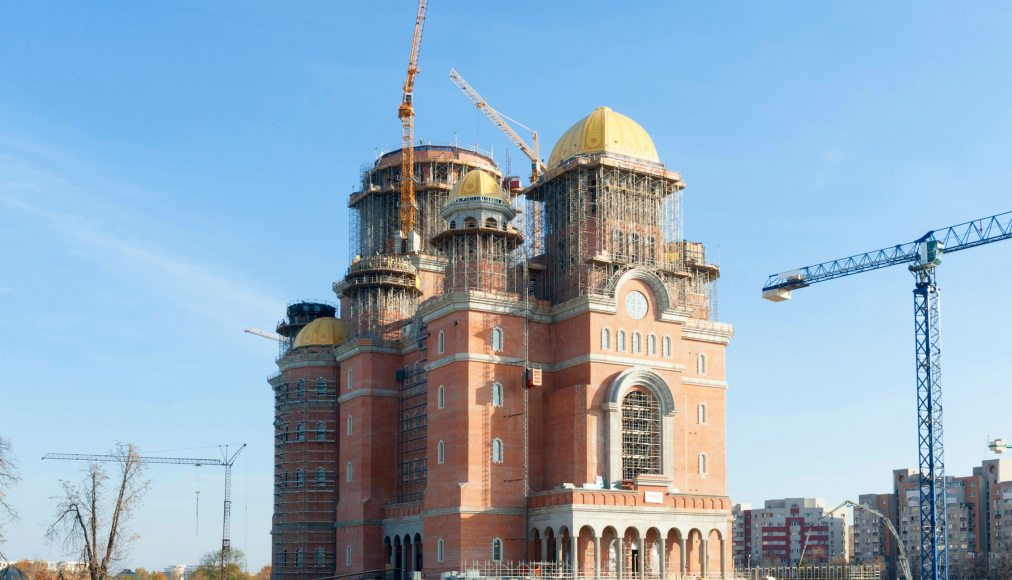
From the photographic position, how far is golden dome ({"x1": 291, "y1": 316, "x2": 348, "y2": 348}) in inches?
4520

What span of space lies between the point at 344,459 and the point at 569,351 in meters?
27.3

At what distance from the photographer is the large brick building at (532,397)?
89.7 meters

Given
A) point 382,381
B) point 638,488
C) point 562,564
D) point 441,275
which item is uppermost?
point 441,275

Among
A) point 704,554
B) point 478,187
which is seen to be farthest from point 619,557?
point 478,187

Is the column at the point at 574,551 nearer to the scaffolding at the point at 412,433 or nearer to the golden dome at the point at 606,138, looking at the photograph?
the scaffolding at the point at 412,433

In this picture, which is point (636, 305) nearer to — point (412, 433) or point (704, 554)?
point (704, 554)

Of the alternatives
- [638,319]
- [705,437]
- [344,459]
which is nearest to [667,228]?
[638,319]

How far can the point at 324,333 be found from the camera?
115062mm

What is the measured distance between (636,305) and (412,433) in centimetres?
2401

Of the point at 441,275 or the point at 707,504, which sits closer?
the point at 707,504

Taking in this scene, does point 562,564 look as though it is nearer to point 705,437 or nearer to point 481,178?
point 705,437

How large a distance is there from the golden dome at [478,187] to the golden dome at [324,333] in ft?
65.1

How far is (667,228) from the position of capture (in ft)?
335

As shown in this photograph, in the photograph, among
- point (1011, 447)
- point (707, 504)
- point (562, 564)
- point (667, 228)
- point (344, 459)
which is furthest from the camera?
point (1011, 447)
